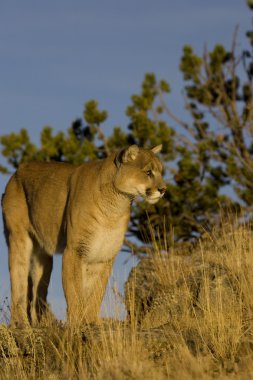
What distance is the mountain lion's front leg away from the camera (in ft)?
25.5

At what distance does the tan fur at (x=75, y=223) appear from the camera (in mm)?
7895

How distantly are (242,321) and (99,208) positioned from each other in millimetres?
1982

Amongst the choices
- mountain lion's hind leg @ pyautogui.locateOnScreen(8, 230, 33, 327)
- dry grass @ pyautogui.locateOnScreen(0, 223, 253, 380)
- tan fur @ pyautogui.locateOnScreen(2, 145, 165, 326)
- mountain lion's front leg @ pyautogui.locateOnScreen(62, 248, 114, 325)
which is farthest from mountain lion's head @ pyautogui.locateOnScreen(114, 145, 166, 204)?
mountain lion's hind leg @ pyautogui.locateOnScreen(8, 230, 33, 327)

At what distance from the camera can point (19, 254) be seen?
884 centimetres

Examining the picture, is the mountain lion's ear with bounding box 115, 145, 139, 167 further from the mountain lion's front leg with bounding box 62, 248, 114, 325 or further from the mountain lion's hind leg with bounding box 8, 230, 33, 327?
the mountain lion's hind leg with bounding box 8, 230, 33, 327

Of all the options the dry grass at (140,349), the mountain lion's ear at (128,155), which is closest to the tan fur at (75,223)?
the mountain lion's ear at (128,155)

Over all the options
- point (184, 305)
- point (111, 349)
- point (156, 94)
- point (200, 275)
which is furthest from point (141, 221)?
point (111, 349)

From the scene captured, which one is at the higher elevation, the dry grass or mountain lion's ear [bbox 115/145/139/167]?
mountain lion's ear [bbox 115/145/139/167]

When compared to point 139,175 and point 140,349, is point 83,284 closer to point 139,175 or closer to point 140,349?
point 139,175

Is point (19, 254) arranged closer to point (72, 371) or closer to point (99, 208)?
point (99, 208)

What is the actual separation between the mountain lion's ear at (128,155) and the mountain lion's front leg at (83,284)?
993 millimetres

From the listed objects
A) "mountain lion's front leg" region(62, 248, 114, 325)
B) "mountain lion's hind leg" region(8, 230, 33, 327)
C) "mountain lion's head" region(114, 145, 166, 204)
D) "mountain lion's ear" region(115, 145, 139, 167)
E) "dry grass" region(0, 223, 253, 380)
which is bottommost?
"dry grass" region(0, 223, 253, 380)

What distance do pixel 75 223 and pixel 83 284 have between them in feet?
2.02

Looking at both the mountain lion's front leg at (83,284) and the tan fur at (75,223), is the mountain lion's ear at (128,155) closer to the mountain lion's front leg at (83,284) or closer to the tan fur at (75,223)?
the tan fur at (75,223)
